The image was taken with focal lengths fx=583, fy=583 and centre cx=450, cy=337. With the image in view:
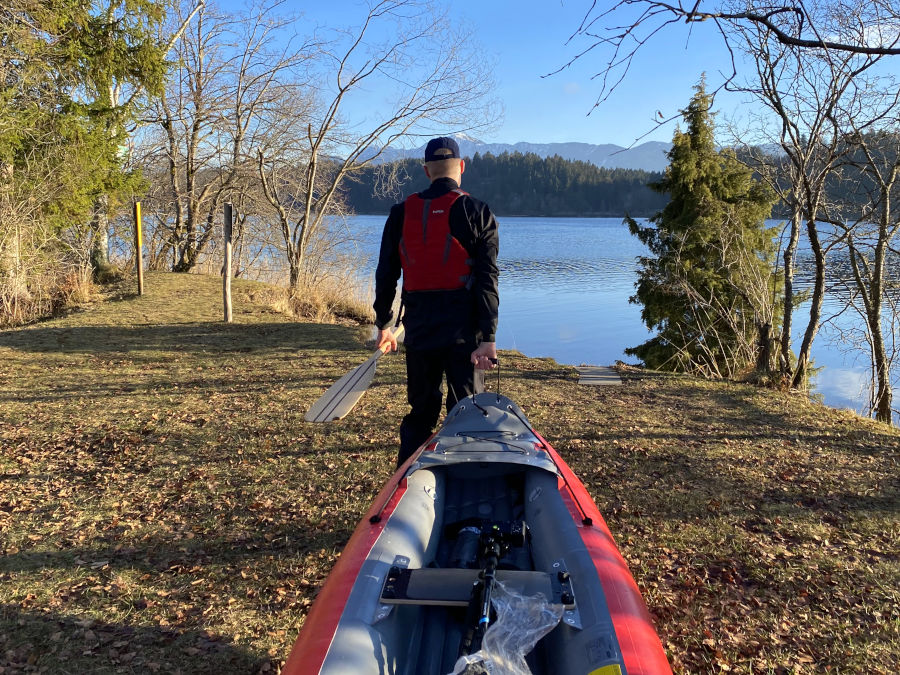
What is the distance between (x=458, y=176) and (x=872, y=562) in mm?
3207

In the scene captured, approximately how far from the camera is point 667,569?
3.18 meters

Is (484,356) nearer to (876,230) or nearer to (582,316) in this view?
(876,230)

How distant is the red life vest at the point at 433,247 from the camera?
3150 millimetres

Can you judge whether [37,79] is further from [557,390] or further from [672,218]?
[672,218]

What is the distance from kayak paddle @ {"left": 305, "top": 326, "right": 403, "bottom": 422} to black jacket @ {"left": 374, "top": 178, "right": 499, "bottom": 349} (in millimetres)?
1095

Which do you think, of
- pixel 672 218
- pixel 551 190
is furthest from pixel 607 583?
pixel 551 190

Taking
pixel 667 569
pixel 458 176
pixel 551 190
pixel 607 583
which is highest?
pixel 551 190

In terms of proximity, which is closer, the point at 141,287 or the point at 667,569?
the point at 667,569

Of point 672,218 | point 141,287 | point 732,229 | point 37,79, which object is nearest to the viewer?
point 37,79

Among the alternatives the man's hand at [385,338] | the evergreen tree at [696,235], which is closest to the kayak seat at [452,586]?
the man's hand at [385,338]

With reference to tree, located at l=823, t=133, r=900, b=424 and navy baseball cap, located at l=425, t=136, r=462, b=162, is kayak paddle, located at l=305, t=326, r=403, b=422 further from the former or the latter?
tree, located at l=823, t=133, r=900, b=424

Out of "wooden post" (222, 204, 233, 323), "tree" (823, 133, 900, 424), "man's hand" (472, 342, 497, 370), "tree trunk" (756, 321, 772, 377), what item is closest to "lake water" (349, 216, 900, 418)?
"tree" (823, 133, 900, 424)

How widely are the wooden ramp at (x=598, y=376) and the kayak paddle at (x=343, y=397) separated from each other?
3.65 meters

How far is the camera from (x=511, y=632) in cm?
176
